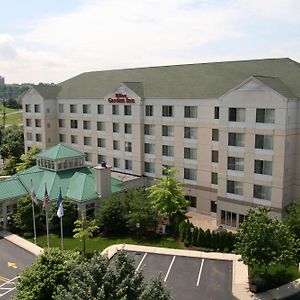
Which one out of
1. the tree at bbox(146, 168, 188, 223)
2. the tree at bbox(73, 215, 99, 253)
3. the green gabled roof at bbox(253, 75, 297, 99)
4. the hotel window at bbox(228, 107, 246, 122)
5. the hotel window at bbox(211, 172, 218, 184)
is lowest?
the tree at bbox(73, 215, 99, 253)

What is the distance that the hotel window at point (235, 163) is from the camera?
43.3 metres

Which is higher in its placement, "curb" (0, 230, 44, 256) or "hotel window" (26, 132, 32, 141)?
"hotel window" (26, 132, 32, 141)

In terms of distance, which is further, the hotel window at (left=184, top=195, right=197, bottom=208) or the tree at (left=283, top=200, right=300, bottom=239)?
the hotel window at (left=184, top=195, right=197, bottom=208)

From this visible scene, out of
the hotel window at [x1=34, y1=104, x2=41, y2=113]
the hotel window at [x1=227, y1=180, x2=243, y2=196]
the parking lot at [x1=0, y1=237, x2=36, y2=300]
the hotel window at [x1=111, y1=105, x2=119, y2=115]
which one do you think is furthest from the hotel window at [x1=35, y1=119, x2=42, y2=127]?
the hotel window at [x1=227, y1=180, x2=243, y2=196]

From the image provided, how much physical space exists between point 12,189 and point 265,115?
32.2 m

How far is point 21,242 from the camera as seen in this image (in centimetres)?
4166

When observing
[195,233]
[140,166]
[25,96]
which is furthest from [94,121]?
[195,233]

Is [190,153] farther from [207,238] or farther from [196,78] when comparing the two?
[207,238]

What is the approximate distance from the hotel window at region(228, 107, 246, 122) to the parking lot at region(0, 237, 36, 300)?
2607 cm

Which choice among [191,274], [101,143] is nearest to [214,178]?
[191,274]

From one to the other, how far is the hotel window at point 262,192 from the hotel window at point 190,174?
1002 cm

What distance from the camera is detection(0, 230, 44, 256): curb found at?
1549 inches

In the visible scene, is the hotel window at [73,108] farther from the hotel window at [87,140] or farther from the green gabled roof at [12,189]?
the green gabled roof at [12,189]

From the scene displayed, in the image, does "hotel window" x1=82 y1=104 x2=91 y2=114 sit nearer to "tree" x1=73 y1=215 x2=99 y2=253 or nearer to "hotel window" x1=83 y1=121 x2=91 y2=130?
"hotel window" x1=83 y1=121 x2=91 y2=130
